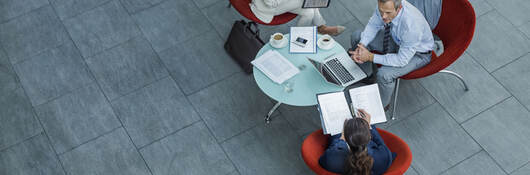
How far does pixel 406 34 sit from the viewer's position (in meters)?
3.25

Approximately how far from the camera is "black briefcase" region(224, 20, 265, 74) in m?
3.85

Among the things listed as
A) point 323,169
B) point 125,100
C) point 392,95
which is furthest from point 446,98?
point 125,100

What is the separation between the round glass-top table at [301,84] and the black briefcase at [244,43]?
0.39m

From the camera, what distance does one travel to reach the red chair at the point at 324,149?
2.82 metres

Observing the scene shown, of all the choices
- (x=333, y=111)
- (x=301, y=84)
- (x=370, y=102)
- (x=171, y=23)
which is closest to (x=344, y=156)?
(x=333, y=111)

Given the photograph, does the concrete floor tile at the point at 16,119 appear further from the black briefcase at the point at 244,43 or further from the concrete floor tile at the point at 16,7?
the black briefcase at the point at 244,43

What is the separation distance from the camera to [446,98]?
3.84 m

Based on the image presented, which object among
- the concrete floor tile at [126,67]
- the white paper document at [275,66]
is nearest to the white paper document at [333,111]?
the white paper document at [275,66]

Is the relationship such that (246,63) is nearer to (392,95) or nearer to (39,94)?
(392,95)

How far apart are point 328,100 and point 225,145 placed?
0.89 meters

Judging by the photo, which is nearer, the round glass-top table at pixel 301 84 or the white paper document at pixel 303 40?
the round glass-top table at pixel 301 84

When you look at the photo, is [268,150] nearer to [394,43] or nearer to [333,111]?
[333,111]

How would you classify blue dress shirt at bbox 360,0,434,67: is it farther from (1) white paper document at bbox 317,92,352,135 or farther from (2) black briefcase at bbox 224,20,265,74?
(2) black briefcase at bbox 224,20,265,74

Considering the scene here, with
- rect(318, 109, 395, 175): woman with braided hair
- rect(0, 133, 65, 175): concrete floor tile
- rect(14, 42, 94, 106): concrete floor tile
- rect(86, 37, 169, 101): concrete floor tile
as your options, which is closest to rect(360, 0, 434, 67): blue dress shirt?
rect(318, 109, 395, 175): woman with braided hair
